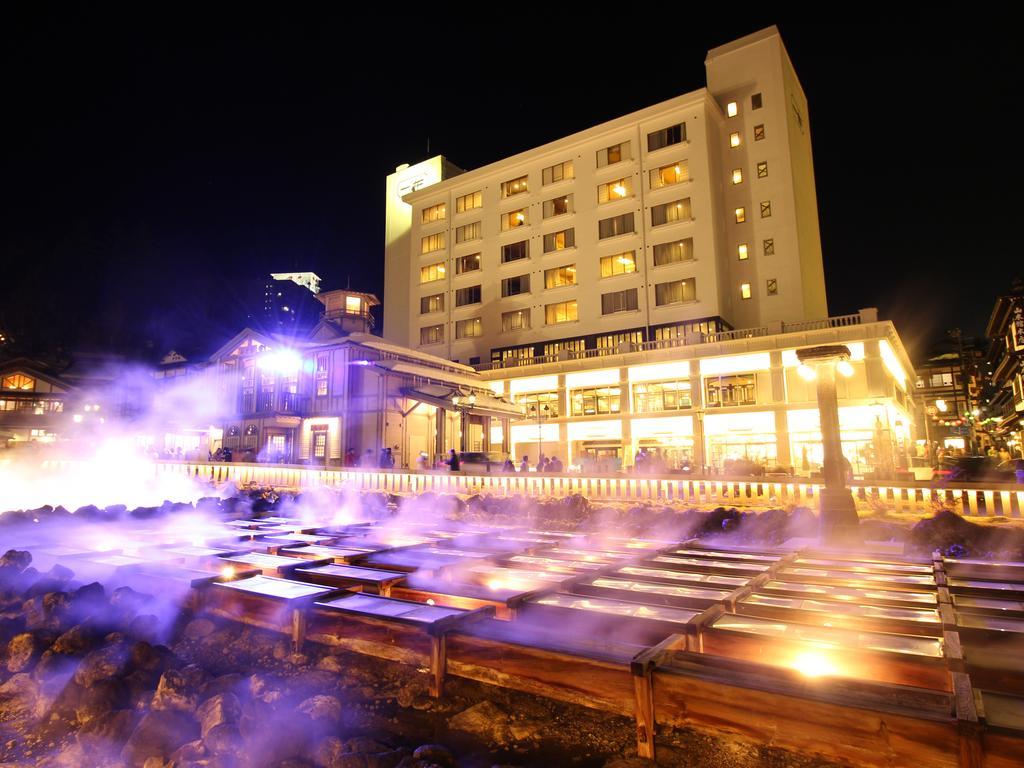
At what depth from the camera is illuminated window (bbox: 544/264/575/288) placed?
36.4 m

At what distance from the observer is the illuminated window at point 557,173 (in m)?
37.6

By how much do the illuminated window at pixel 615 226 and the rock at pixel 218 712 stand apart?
34.0m

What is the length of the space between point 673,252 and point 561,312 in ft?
26.0

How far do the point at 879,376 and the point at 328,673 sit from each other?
1079 inches

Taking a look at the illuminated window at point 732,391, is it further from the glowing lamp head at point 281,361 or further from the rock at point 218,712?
the rock at point 218,712

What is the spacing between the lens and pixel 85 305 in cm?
5628

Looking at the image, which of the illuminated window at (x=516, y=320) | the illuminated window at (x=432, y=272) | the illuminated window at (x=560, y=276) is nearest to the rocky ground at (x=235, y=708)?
the illuminated window at (x=516, y=320)

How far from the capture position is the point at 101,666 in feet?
15.7

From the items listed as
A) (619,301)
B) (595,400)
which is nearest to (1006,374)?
(619,301)

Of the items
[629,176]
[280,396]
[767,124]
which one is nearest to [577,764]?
[280,396]

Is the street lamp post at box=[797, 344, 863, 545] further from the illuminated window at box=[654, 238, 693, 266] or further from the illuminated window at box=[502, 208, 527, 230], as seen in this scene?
the illuminated window at box=[502, 208, 527, 230]

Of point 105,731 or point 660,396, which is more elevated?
point 660,396

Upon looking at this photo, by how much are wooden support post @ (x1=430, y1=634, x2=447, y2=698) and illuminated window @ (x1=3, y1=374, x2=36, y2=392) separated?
183ft

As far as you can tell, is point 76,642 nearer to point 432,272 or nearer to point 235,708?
point 235,708
